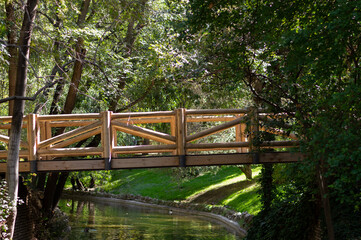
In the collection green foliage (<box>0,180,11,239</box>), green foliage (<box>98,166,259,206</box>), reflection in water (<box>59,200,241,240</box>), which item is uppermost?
green foliage (<box>0,180,11,239</box>)

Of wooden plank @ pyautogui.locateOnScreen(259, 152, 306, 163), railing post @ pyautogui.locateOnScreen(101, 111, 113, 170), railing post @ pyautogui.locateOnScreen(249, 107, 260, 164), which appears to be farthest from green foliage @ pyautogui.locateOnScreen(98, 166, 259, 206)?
railing post @ pyautogui.locateOnScreen(101, 111, 113, 170)

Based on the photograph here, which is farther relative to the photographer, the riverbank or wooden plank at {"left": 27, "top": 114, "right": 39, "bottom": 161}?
the riverbank

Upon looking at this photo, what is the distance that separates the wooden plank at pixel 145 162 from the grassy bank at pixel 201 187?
7.92 metres

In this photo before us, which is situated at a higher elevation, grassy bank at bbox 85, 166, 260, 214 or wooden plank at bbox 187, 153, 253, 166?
wooden plank at bbox 187, 153, 253, 166

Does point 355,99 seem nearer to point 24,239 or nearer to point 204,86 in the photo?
point 204,86

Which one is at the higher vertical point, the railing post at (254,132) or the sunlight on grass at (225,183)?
the railing post at (254,132)

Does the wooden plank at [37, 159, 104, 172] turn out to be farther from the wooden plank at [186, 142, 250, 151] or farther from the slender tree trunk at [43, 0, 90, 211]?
the slender tree trunk at [43, 0, 90, 211]

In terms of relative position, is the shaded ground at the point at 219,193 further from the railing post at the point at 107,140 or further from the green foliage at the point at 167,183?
the railing post at the point at 107,140

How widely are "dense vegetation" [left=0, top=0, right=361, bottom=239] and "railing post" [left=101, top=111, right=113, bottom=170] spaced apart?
96 centimetres

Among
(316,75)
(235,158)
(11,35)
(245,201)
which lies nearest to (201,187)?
(245,201)

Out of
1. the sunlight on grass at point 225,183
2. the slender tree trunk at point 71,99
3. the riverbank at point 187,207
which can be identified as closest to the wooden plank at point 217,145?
the slender tree trunk at point 71,99

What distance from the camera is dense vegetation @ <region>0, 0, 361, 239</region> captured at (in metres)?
6.16

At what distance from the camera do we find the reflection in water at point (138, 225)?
611 inches

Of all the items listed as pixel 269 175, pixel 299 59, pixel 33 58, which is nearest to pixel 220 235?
pixel 269 175
